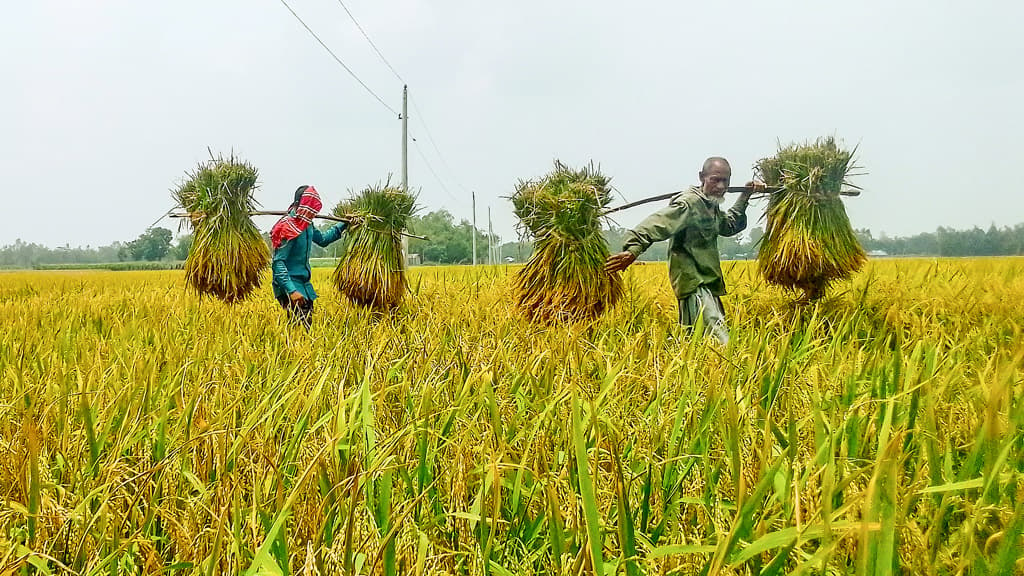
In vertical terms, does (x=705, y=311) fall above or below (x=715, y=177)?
below

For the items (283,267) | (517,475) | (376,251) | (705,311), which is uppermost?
(376,251)

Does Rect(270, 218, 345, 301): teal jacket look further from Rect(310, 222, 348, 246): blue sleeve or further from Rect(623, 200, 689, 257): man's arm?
Rect(623, 200, 689, 257): man's arm

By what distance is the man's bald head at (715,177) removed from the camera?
3.23m

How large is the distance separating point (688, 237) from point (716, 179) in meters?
0.37

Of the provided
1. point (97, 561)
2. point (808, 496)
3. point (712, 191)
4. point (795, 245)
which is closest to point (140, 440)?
point (97, 561)

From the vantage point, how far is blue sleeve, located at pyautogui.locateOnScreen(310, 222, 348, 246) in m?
4.11

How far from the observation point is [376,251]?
4.07 meters

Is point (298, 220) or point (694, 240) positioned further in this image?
point (298, 220)

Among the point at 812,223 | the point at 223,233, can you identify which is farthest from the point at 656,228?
the point at 223,233

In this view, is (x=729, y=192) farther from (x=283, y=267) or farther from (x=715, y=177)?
(x=283, y=267)

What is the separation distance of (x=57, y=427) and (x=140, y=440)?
30 cm

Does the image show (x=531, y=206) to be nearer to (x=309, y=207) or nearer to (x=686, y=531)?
(x=309, y=207)

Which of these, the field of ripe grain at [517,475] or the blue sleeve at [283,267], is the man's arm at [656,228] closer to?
the field of ripe grain at [517,475]

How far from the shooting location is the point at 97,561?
952 mm
